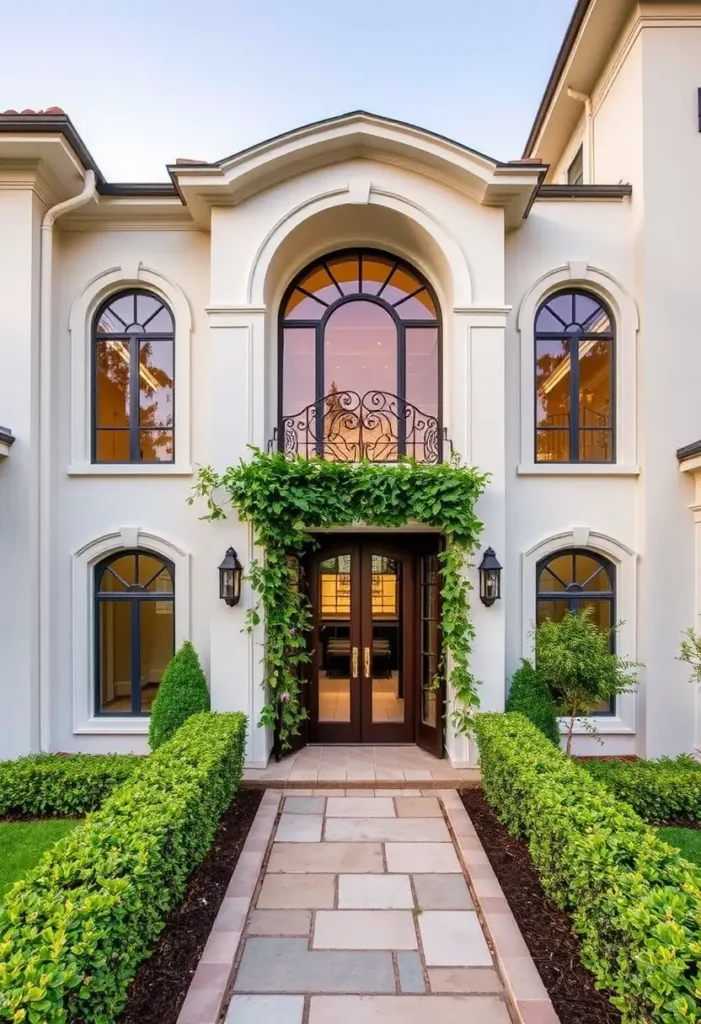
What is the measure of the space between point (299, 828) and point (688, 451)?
20.0ft

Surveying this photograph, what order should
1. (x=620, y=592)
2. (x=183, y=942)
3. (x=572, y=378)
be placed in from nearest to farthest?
(x=183, y=942) → (x=620, y=592) → (x=572, y=378)

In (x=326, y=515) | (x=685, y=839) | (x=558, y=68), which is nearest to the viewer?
(x=685, y=839)

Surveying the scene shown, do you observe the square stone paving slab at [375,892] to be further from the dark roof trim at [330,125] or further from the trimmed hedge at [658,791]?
the dark roof trim at [330,125]

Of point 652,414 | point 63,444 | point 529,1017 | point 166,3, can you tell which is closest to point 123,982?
point 529,1017

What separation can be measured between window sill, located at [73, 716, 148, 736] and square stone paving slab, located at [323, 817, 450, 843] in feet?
9.85

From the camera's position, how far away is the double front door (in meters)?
7.59

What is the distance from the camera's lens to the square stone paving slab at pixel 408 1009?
3307 millimetres

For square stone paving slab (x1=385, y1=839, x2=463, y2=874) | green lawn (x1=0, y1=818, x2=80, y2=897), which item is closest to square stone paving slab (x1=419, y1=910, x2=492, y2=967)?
square stone paving slab (x1=385, y1=839, x2=463, y2=874)

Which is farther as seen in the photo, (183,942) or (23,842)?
(23,842)

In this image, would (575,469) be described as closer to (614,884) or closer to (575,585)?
(575,585)

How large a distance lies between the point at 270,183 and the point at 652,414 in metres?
5.52

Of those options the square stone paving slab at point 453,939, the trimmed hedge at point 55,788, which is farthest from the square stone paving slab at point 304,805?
the square stone paving slab at point 453,939

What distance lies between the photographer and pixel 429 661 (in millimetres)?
7445

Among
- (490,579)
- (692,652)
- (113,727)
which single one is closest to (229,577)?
(113,727)
